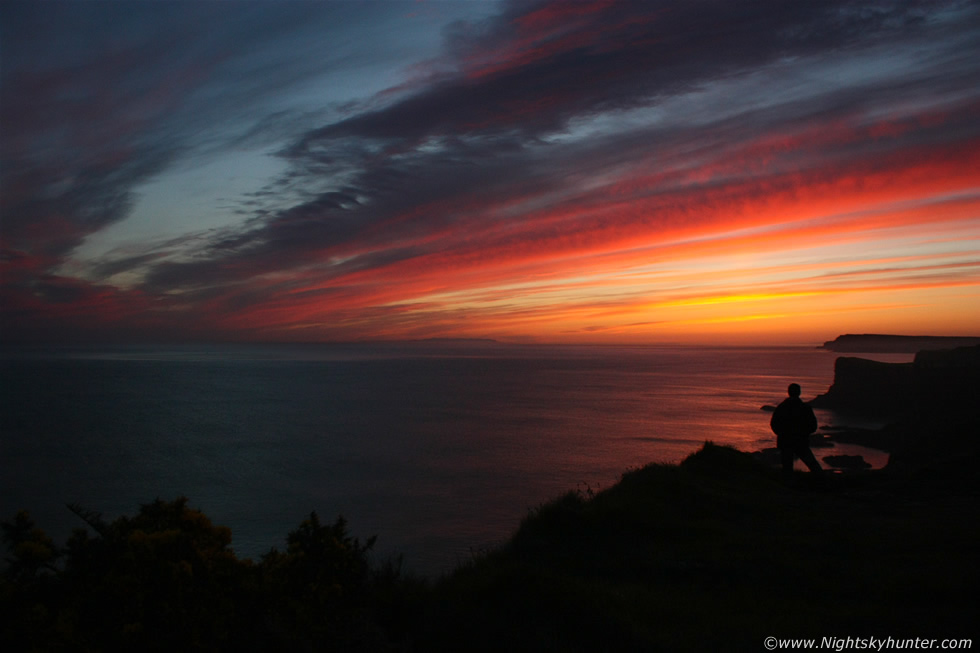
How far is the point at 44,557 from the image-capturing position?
4.19 meters

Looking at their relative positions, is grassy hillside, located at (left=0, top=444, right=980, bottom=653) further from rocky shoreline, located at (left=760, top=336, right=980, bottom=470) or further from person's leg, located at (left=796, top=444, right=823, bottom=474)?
rocky shoreline, located at (left=760, top=336, right=980, bottom=470)

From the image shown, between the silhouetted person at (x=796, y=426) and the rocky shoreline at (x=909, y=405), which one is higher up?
the silhouetted person at (x=796, y=426)

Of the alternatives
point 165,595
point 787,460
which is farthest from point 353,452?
point 165,595

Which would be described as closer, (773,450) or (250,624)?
(250,624)

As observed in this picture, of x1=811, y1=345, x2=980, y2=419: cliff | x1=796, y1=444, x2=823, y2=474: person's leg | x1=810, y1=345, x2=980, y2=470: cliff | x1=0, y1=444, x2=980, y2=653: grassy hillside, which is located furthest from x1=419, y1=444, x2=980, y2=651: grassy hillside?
x1=811, y1=345, x2=980, y2=419: cliff

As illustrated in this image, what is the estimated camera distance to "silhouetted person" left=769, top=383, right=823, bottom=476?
43.5 feet

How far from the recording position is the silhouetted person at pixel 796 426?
1325cm

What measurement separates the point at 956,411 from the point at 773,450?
55.9ft

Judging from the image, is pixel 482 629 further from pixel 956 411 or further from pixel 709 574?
pixel 956 411

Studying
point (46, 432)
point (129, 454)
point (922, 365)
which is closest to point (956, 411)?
point (922, 365)

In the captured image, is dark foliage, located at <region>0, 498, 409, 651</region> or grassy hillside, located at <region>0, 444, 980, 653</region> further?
grassy hillside, located at <region>0, 444, 980, 653</region>

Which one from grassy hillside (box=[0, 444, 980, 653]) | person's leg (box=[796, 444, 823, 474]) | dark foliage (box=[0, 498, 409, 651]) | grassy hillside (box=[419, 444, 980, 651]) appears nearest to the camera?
dark foliage (box=[0, 498, 409, 651])

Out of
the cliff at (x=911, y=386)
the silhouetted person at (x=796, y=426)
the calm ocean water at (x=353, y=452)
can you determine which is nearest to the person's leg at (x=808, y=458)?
the silhouetted person at (x=796, y=426)

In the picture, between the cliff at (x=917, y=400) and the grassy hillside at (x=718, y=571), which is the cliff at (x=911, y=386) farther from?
the grassy hillside at (x=718, y=571)
